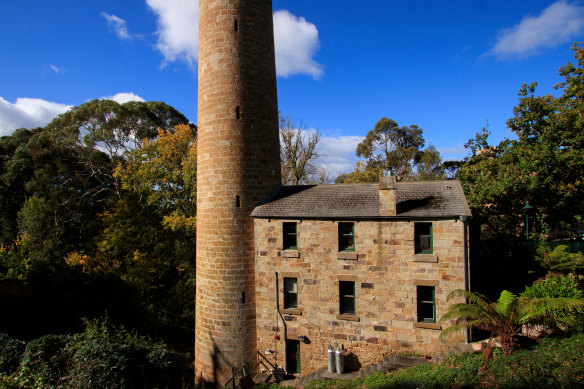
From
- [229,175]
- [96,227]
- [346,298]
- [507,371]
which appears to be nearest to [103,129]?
[96,227]

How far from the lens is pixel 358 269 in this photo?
1243 cm

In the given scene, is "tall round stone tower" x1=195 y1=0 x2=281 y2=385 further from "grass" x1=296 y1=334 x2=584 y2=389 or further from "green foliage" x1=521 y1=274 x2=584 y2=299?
"green foliage" x1=521 y1=274 x2=584 y2=299

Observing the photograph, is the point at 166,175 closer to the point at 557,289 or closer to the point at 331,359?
the point at 331,359

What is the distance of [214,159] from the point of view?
1403cm

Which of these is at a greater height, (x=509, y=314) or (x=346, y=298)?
(x=509, y=314)

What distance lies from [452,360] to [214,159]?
1168 centimetres

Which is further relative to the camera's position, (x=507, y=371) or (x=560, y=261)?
(x=560, y=261)

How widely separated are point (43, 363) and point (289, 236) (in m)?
9.36

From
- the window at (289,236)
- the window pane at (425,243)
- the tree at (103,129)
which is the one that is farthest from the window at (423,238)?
the tree at (103,129)

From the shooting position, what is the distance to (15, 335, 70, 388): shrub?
9.77 meters

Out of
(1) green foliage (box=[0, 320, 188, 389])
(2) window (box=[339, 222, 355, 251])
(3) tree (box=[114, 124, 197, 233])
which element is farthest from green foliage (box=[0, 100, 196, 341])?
(2) window (box=[339, 222, 355, 251])

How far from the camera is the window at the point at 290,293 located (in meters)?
13.4

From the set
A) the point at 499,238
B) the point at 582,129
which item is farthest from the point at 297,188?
the point at 582,129

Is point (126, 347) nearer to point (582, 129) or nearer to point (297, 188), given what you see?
point (297, 188)
